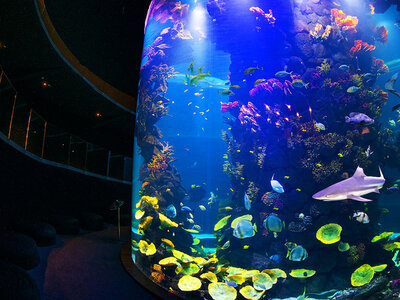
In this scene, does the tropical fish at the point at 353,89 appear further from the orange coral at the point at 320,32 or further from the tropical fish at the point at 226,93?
the tropical fish at the point at 226,93

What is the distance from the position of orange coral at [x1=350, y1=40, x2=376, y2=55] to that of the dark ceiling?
13.5 ft

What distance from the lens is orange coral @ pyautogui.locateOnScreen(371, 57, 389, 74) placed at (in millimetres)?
3773

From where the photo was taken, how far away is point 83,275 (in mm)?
4160

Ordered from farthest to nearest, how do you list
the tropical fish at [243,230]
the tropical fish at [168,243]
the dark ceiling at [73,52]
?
the dark ceiling at [73,52]
the tropical fish at [168,243]
the tropical fish at [243,230]

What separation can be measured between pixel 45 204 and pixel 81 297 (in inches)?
242

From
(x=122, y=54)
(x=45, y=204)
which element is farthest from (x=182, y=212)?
(x=45, y=204)

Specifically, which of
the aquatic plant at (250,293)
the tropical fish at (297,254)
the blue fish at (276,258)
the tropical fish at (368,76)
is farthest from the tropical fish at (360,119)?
the aquatic plant at (250,293)

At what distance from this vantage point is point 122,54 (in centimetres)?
688

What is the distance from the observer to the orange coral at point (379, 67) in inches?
149

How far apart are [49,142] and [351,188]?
947cm

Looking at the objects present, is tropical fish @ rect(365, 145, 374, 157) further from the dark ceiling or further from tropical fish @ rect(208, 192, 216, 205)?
the dark ceiling

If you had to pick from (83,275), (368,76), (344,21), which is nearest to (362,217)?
(368,76)

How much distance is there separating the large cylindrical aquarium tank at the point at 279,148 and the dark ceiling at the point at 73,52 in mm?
2130

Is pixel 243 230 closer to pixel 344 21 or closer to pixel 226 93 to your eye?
pixel 226 93
